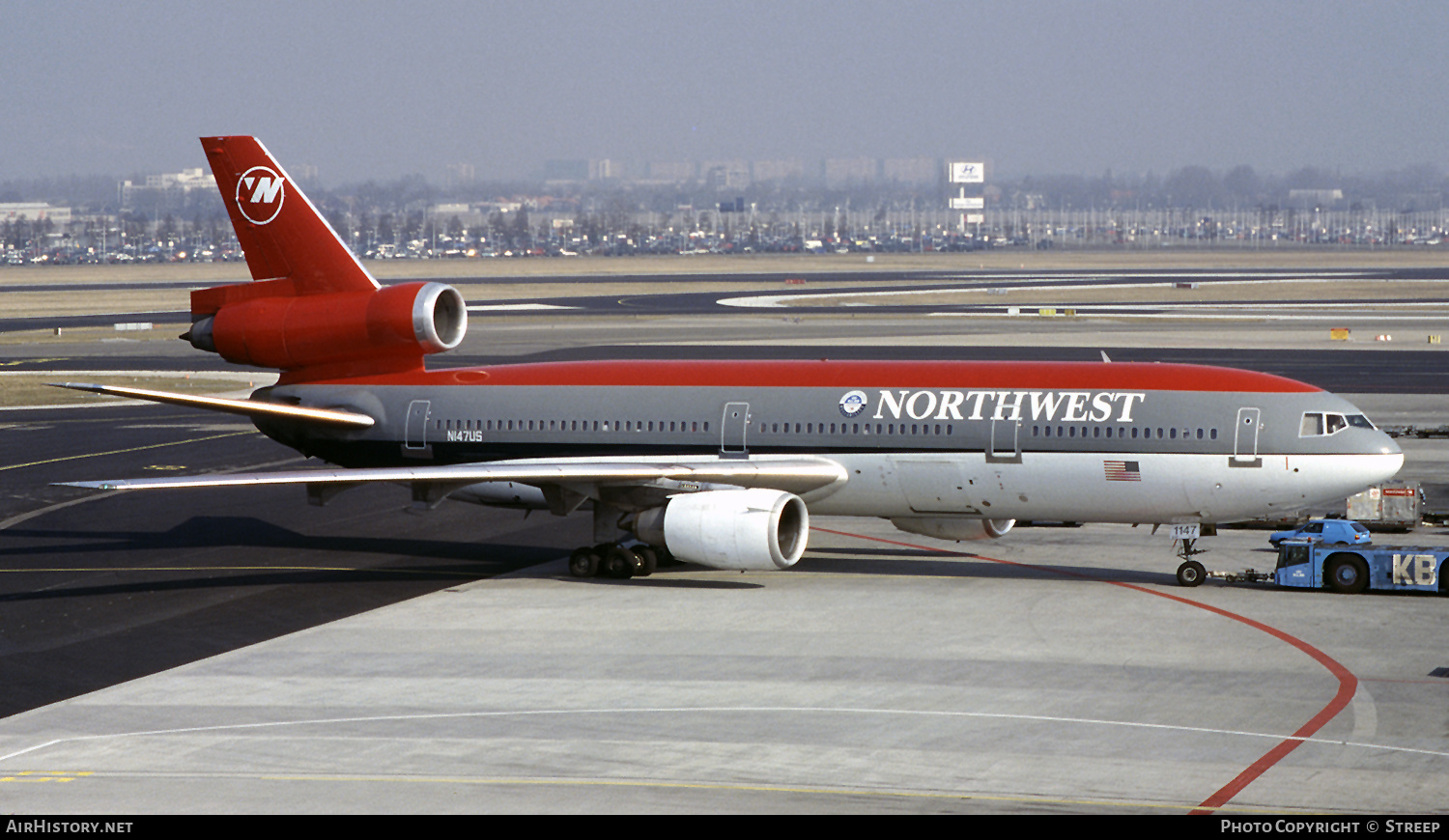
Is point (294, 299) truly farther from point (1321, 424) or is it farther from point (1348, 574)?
point (1348, 574)

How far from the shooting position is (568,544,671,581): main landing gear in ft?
118

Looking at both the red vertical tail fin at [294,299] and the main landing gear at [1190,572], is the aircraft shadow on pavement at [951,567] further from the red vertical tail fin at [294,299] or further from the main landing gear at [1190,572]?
the red vertical tail fin at [294,299]

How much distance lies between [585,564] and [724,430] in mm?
4415

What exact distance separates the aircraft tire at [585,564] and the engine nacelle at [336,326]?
19.8ft

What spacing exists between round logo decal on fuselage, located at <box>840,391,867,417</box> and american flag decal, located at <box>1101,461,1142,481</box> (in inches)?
220

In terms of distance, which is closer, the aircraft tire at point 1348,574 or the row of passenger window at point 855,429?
the aircraft tire at point 1348,574

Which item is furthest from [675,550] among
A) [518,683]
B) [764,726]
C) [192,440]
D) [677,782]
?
[192,440]

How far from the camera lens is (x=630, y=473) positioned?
112 ft

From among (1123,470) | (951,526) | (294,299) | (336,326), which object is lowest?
(951,526)

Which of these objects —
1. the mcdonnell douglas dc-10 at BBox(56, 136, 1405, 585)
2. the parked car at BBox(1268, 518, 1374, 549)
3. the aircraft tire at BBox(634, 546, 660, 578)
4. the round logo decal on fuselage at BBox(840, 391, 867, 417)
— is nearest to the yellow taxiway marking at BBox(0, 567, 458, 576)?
the mcdonnell douglas dc-10 at BBox(56, 136, 1405, 585)

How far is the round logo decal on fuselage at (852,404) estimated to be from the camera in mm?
35656

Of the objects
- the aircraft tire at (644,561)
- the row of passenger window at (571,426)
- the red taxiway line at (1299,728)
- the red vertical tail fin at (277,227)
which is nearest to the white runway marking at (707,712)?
the red taxiway line at (1299,728)

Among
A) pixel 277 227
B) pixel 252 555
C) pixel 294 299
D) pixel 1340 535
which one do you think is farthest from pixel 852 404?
pixel 252 555
